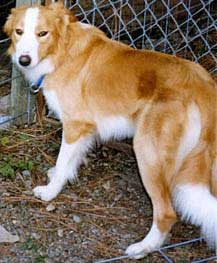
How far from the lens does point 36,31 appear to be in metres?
3.49

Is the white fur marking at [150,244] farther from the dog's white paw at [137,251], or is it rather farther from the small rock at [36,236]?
the small rock at [36,236]

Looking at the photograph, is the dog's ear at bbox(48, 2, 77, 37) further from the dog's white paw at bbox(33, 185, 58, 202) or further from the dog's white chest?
the dog's white paw at bbox(33, 185, 58, 202)

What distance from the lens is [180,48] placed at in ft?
16.8

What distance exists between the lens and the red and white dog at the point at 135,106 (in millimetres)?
3271

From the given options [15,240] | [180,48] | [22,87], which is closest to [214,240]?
[15,240]

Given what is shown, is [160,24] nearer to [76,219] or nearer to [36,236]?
[76,219]

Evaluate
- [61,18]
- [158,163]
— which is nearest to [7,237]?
[158,163]

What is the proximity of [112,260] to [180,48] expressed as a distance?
2368 mm

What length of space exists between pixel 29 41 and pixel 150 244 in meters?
1.22

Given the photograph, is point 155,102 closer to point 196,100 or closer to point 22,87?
point 196,100

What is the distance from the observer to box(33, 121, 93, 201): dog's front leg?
370cm

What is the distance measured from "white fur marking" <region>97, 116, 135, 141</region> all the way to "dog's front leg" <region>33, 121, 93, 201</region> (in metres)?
0.09

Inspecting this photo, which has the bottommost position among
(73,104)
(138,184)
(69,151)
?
(138,184)

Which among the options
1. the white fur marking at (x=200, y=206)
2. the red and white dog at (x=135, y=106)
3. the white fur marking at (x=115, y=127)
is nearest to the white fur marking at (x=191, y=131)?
the red and white dog at (x=135, y=106)
